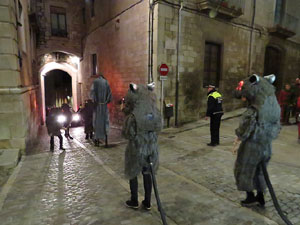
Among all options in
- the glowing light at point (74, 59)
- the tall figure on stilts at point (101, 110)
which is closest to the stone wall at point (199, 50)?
the tall figure on stilts at point (101, 110)

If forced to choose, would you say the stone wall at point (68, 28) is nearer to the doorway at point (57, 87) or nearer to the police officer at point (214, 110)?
the doorway at point (57, 87)

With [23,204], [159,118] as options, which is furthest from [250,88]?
[23,204]

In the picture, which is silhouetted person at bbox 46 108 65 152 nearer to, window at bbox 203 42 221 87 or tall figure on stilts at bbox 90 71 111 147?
tall figure on stilts at bbox 90 71 111 147

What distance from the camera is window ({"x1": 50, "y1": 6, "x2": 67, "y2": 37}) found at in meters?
15.3

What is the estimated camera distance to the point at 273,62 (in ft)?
46.6

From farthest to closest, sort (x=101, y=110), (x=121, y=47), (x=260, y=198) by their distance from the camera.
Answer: (x=121, y=47), (x=101, y=110), (x=260, y=198)

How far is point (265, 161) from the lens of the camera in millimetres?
3189

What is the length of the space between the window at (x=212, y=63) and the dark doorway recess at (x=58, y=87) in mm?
14747

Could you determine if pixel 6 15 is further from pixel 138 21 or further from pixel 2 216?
pixel 138 21

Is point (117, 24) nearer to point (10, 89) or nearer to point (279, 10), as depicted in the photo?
point (10, 89)

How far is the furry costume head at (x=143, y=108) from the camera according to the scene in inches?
122

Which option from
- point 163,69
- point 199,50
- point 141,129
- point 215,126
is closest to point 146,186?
point 141,129

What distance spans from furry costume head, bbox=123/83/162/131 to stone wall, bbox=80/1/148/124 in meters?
6.08

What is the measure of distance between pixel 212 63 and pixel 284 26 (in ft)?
21.9
